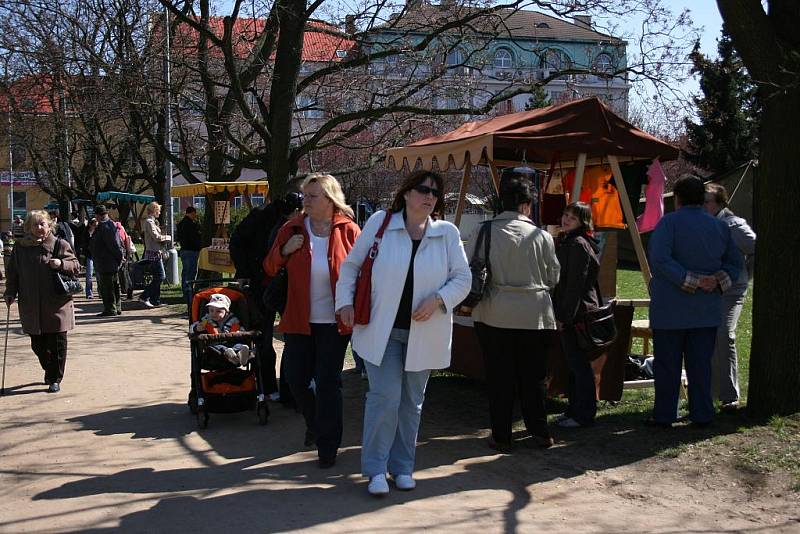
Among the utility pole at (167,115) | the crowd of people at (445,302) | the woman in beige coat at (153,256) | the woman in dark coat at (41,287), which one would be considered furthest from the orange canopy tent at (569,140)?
the woman in beige coat at (153,256)

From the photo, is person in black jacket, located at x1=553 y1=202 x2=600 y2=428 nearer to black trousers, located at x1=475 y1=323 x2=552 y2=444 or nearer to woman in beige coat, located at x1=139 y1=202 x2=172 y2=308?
black trousers, located at x1=475 y1=323 x2=552 y2=444

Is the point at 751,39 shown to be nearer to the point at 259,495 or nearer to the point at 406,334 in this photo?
the point at 406,334

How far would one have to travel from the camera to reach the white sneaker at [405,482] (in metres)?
5.36

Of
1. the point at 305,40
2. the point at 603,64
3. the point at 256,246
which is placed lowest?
the point at 256,246

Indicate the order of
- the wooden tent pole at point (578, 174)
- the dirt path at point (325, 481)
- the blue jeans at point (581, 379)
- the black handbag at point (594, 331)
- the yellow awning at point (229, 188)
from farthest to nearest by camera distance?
the yellow awning at point (229, 188)
the wooden tent pole at point (578, 174)
the blue jeans at point (581, 379)
the black handbag at point (594, 331)
the dirt path at point (325, 481)

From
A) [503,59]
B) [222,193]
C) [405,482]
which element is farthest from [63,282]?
[503,59]

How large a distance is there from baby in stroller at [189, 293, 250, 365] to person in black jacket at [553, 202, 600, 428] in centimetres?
251

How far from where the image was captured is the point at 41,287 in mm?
8453

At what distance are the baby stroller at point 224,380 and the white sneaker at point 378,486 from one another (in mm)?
2097

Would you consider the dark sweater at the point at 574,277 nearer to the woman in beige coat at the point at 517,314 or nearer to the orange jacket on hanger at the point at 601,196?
the woman in beige coat at the point at 517,314

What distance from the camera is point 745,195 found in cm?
2336

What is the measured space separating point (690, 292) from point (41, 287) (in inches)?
227

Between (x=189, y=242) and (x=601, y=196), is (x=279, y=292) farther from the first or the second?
(x=189, y=242)

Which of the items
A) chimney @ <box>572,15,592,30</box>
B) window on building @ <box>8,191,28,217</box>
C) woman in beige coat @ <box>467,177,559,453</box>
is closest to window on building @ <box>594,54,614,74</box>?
chimney @ <box>572,15,592,30</box>
